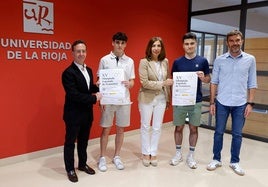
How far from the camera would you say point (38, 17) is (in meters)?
3.04

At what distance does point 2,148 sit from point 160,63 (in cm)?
210

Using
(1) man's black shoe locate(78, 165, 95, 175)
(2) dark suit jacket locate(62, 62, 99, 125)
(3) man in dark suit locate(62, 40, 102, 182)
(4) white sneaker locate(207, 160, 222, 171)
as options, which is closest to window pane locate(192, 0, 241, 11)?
(4) white sneaker locate(207, 160, 222, 171)

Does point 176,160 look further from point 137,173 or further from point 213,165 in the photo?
point 137,173

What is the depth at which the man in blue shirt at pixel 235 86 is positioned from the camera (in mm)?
2771

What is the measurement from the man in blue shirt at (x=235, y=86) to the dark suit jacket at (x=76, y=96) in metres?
1.44

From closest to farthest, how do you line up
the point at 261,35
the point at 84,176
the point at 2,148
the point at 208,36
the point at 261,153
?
the point at 84,176 < the point at 2,148 < the point at 261,153 < the point at 261,35 < the point at 208,36

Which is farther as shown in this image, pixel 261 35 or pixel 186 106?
pixel 261 35

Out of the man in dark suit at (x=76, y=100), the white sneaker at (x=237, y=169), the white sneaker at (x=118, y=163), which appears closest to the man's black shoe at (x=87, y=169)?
the man in dark suit at (x=76, y=100)

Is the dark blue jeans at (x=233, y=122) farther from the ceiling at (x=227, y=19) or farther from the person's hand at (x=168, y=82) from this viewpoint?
the ceiling at (x=227, y=19)

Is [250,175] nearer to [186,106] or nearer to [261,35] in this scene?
[186,106]

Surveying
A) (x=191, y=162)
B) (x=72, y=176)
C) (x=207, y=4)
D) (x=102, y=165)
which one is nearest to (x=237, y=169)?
(x=191, y=162)

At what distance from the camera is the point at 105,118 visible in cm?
288

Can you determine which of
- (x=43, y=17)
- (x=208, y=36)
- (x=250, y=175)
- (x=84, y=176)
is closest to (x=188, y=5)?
(x=208, y=36)

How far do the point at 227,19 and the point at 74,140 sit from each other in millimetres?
4476
